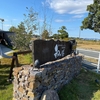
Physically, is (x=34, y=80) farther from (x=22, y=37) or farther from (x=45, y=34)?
(x=22, y=37)

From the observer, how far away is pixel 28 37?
8.22 m

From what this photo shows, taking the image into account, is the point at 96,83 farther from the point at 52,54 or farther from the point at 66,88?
the point at 52,54

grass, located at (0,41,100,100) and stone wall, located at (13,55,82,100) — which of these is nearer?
stone wall, located at (13,55,82,100)

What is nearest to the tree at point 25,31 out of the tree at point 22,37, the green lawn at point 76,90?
the tree at point 22,37

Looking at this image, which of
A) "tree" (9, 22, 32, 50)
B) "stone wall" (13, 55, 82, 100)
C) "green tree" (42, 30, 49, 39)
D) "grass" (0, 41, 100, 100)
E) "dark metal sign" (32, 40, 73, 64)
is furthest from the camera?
"tree" (9, 22, 32, 50)

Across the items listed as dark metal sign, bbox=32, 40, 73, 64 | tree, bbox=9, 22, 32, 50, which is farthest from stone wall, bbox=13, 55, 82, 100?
tree, bbox=9, 22, 32, 50

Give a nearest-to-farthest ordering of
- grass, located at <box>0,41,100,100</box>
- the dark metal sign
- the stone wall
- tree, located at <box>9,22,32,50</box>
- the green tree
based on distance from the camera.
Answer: the stone wall, the dark metal sign, grass, located at <box>0,41,100,100</box>, the green tree, tree, located at <box>9,22,32,50</box>

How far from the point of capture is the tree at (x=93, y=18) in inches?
633

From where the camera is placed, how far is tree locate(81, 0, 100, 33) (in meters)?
16.1

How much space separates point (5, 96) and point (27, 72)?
1412 mm

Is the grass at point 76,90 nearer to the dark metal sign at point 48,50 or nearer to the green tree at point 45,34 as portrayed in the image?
the dark metal sign at point 48,50

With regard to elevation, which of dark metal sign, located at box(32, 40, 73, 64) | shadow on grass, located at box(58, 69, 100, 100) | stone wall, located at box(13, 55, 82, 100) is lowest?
shadow on grass, located at box(58, 69, 100, 100)

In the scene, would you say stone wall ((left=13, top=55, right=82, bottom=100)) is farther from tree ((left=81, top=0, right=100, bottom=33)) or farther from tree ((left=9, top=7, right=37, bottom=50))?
tree ((left=81, top=0, right=100, bottom=33))

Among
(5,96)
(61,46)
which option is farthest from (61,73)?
(5,96)
